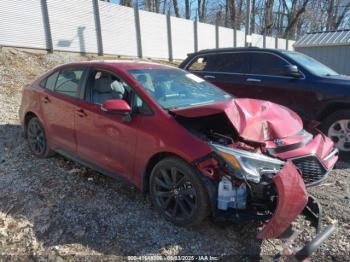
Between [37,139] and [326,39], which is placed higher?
[326,39]

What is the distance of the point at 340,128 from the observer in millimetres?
5715

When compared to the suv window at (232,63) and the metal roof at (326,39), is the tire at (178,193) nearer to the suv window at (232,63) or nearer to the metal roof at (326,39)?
the suv window at (232,63)

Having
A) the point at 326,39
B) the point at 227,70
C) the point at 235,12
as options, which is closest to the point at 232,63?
the point at 227,70

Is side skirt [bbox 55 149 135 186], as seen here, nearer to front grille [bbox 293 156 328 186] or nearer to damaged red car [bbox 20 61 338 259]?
damaged red car [bbox 20 61 338 259]

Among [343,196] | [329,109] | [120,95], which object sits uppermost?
[120,95]

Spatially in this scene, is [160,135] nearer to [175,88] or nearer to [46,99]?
[175,88]

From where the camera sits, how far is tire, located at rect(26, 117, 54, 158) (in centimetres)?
533

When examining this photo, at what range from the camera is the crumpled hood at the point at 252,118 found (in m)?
3.37

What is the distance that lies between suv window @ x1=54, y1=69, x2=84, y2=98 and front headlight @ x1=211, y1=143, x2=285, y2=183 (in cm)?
235

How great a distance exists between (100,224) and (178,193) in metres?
0.88

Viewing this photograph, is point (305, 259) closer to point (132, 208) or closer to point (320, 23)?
point (132, 208)

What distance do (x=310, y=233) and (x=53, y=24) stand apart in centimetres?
1422

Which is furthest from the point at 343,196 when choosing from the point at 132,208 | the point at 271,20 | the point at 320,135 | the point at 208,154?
the point at 271,20

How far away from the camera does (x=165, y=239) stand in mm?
3393
